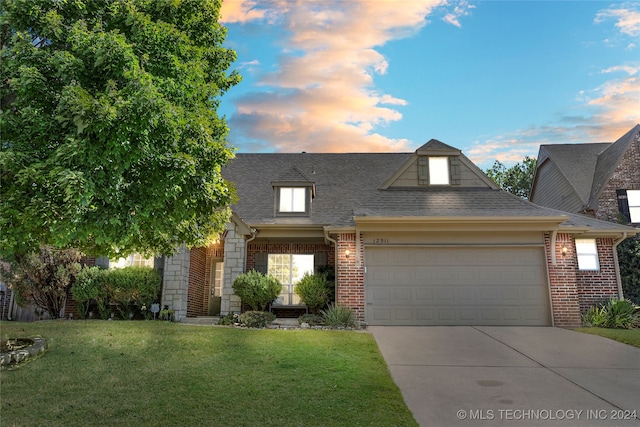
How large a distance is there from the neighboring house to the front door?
50.9 ft

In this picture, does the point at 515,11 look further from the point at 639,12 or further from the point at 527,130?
the point at 527,130

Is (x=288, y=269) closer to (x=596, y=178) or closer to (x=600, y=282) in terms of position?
(x=600, y=282)

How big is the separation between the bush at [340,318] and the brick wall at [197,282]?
4.73 m

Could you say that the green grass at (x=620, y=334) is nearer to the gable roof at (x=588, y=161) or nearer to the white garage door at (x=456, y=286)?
the white garage door at (x=456, y=286)


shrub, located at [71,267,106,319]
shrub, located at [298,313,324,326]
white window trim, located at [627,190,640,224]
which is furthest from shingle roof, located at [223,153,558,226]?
white window trim, located at [627,190,640,224]

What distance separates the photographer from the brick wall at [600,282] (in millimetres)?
13148

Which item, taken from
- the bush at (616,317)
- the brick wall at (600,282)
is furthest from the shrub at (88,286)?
the brick wall at (600,282)

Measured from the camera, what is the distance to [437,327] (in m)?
11.4

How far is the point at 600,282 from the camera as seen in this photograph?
524 inches

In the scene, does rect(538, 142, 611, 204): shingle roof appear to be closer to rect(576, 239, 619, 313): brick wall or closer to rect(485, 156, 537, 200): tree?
rect(576, 239, 619, 313): brick wall

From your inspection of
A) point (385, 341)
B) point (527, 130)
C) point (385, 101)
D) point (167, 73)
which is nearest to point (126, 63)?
point (167, 73)

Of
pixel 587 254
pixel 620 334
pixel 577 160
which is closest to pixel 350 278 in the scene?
pixel 620 334

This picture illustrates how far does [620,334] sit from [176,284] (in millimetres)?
12273

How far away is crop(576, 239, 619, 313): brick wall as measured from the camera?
13.1 meters
